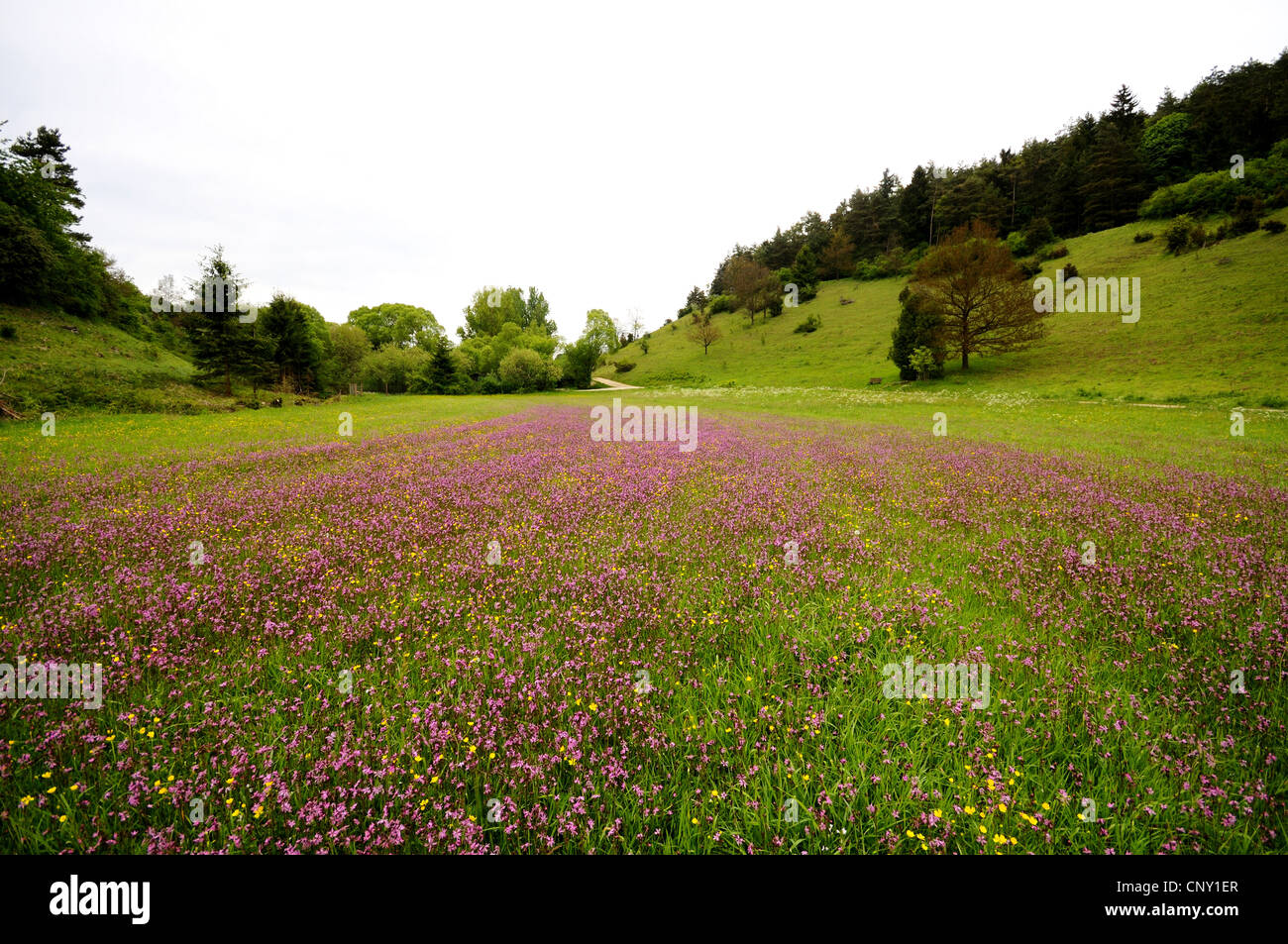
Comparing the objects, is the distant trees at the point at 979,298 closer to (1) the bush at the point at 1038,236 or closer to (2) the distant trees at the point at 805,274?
(1) the bush at the point at 1038,236

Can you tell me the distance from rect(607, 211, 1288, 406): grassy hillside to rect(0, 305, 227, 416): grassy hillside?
2006 inches

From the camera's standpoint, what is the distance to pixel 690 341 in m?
88.4

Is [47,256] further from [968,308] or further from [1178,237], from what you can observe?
[1178,237]

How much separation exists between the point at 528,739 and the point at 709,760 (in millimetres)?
1135

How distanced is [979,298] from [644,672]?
54.3 metres

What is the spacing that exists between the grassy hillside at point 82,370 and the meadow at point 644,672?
72.6 ft

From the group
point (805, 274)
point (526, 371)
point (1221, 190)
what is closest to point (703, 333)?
point (805, 274)

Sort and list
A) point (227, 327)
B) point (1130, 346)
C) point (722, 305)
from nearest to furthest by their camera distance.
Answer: point (227, 327), point (1130, 346), point (722, 305)

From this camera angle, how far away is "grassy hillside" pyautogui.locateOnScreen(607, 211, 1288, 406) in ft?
92.1

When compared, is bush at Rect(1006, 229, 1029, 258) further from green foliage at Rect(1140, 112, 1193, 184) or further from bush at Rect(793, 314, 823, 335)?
Answer: bush at Rect(793, 314, 823, 335)

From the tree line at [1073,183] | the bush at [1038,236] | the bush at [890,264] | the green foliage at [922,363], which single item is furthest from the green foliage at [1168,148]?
the green foliage at [922,363]

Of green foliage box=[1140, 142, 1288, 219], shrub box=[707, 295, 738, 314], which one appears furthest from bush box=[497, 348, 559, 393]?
green foliage box=[1140, 142, 1288, 219]

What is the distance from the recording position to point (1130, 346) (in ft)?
119
